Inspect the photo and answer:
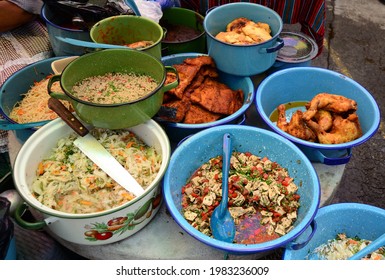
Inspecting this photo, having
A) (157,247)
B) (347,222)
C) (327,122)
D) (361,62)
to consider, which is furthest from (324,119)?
(361,62)

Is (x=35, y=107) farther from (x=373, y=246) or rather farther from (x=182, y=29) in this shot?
(x=373, y=246)

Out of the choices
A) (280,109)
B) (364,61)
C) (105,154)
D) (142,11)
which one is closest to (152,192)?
(105,154)

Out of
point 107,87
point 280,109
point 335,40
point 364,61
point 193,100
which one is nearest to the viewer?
point 107,87

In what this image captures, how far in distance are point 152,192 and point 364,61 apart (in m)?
3.54

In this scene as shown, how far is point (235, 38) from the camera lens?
6.61ft

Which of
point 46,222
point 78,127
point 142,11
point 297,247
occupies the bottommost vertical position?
point 297,247

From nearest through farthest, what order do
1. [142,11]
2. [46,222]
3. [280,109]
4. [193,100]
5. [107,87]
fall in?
[46,222]
[107,87]
[193,100]
[280,109]
[142,11]

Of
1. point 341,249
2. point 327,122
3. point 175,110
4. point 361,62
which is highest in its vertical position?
point 175,110

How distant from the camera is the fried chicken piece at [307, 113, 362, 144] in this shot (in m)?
1.75

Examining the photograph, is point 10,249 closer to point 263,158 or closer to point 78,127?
point 78,127

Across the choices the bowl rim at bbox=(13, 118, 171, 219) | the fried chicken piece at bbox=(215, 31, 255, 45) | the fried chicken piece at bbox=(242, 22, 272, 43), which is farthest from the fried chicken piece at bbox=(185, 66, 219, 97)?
the bowl rim at bbox=(13, 118, 171, 219)

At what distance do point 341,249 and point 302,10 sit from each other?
5.61ft

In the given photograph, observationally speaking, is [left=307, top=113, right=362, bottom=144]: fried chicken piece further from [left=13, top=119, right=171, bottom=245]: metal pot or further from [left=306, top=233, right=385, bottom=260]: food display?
[left=13, top=119, right=171, bottom=245]: metal pot

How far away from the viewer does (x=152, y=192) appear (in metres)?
1.44
